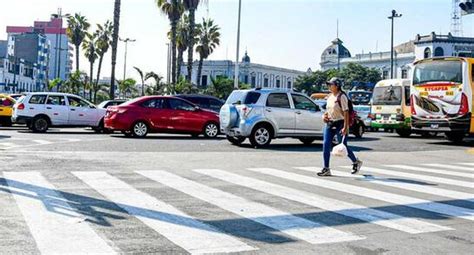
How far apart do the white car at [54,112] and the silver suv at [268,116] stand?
7.44 metres

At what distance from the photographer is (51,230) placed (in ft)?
17.3

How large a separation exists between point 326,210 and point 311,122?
980cm

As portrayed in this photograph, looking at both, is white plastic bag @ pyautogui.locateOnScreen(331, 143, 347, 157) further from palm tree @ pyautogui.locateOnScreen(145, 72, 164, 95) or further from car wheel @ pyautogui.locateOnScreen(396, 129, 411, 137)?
palm tree @ pyautogui.locateOnScreen(145, 72, 164, 95)

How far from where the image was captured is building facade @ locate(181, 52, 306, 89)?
113000mm

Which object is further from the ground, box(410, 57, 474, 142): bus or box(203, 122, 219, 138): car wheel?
box(410, 57, 474, 142): bus

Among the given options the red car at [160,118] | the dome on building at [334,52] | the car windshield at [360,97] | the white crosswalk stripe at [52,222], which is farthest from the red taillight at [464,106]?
the dome on building at [334,52]

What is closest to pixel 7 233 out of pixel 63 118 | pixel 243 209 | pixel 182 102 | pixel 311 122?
pixel 243 209

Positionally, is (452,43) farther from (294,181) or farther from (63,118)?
(294,181)

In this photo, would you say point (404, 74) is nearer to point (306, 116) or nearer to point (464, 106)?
point (464, 106)

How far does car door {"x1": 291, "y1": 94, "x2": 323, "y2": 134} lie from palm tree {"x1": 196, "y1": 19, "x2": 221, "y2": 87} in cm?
4082

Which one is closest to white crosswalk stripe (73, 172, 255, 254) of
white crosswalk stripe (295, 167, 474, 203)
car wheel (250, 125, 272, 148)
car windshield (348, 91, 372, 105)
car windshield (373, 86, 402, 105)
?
white crosswalk stripe (295, 167, 474, 203)

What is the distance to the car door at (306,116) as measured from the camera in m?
16.1

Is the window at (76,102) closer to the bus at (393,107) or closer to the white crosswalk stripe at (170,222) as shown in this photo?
the bus at (393,107)

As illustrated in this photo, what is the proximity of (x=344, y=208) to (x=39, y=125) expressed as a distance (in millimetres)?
16663
